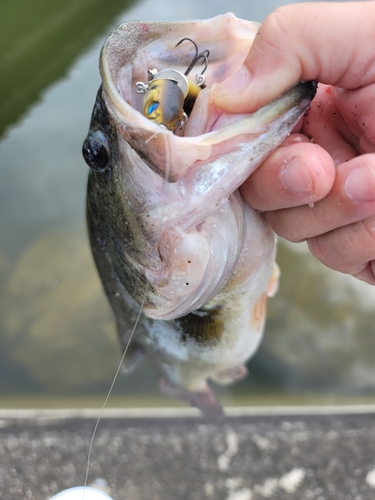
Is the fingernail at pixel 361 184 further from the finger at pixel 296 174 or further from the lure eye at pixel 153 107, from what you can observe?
the lure eye at pixel 153 107

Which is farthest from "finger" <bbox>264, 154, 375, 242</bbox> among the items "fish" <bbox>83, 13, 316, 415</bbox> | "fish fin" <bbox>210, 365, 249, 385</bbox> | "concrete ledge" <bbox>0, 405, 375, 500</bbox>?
"concrete ledge" <bbox>0, 405, 375, 500</bbox>

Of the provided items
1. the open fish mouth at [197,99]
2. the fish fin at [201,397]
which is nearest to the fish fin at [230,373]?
the fish fin at [201,397]

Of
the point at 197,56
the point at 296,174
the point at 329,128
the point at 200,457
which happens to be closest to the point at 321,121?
the point at 329,128

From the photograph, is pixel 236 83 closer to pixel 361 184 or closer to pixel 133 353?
pixel 361 184

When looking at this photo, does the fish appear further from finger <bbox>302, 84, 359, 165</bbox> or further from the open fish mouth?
finger <bbox>302, 84, 359, 165</bbox>

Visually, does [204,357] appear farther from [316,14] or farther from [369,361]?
[369,361]

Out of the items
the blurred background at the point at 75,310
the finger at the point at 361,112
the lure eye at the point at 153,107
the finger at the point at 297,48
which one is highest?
the finger at the point at 297,48

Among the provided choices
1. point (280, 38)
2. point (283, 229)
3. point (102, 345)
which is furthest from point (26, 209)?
point (280, 38)

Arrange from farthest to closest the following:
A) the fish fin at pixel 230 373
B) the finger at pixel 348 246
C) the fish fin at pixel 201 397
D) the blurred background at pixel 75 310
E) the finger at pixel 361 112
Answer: the blurred background at pixel 75 310 < the fish fin at pixel 201 397 < the fish fin at pixel 230 373 < the finger at pixel 348 246 < the finger at pixel 361 112
